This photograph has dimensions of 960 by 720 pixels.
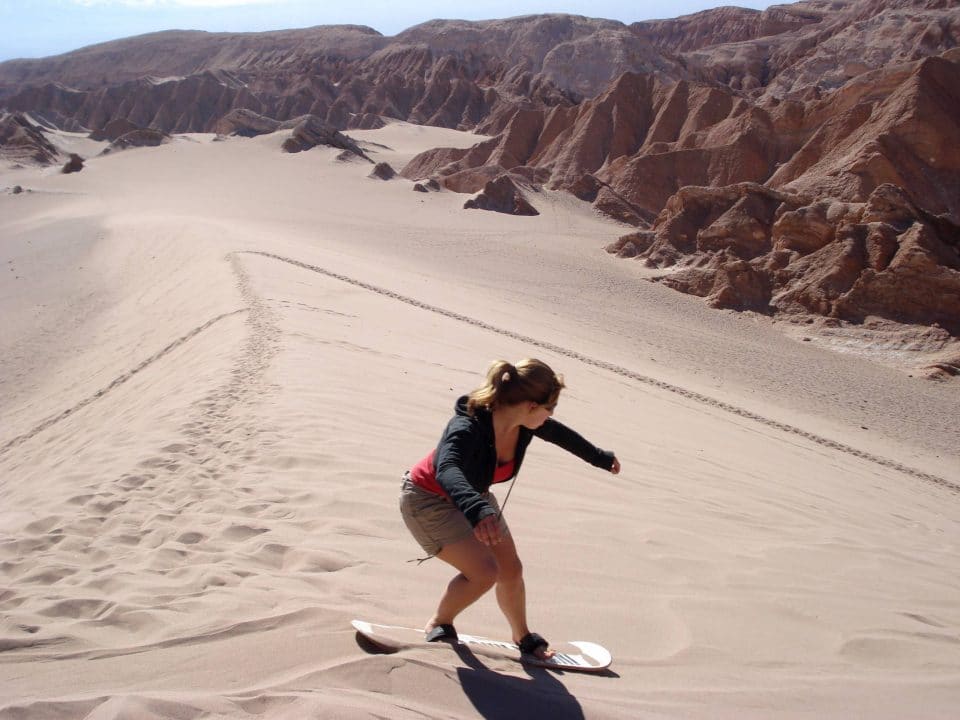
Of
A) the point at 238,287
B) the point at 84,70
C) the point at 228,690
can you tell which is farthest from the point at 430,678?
the point at 84,70

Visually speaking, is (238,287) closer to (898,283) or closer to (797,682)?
(797,682)

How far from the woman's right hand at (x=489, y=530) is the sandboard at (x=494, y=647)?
2.21ft

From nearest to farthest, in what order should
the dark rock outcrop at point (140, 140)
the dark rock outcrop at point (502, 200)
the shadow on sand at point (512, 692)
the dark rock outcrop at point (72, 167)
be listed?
A: the shadow on sand at point (512, 692) < the dark rock outcrop at point (502, 200) < the dark rock outcrop at point (72, 167) < the dark rock outcrop at point (140, 140)

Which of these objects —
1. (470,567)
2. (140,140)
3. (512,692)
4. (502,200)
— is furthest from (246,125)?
(512,692)

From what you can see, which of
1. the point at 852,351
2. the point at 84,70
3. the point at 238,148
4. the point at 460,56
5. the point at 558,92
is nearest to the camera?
the point at 852,351

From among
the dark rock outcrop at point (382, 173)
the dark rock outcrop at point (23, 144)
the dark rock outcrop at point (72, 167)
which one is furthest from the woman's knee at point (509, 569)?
the dark rock outcrop at point (23, 144)

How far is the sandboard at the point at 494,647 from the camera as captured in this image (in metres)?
2.88

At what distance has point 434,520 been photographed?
9.18 feet

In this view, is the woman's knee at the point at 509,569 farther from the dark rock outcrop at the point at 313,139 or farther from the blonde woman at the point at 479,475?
the dark rock outcrop at the point at 313,139

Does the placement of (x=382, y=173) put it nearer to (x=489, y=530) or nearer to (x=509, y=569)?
(x=509, y=569)

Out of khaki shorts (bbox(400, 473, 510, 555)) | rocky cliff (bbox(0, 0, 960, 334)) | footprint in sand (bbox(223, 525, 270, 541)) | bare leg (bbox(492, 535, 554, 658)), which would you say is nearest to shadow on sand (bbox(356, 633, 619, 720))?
bare leg (bbox(492, 535, 554, 658))

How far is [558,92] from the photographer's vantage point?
62.8m

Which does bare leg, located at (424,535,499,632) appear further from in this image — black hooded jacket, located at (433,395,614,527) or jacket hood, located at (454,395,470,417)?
jacket hood, located at (454,395,470,417)

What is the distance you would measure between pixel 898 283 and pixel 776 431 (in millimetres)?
8001
